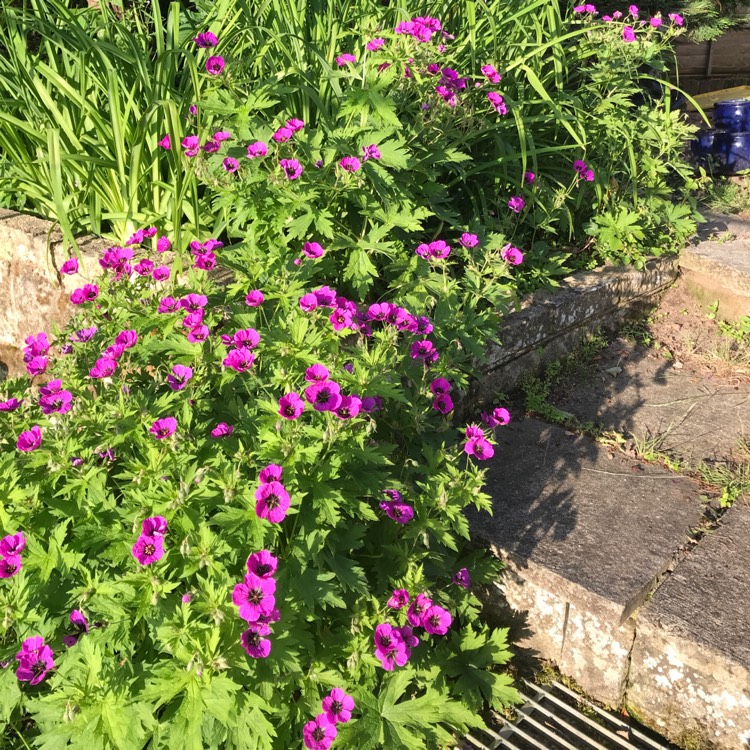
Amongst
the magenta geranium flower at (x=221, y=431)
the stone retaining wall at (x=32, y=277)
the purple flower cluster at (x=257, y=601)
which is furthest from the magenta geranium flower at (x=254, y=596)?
the stone retaining wall at (x=32, y=277)

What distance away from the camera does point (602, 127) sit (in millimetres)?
3350

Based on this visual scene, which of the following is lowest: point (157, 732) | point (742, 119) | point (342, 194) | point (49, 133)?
point (742, 119)

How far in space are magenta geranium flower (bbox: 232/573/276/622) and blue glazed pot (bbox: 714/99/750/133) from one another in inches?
218

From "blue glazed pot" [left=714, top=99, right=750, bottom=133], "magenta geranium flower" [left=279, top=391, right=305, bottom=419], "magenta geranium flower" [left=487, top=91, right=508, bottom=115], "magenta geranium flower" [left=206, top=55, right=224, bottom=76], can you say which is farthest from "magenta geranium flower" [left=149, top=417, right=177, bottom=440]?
"blue glazed pot" [left=714, top=99, right=750, bottom=133]

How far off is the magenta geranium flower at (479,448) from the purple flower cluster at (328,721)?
609mm

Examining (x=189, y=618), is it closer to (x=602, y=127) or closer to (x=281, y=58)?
(x=281, y=58)

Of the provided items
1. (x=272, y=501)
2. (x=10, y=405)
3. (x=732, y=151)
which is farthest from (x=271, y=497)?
(x=732, y=151)

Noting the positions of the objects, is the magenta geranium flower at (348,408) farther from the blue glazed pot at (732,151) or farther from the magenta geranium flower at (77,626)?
the blue glazed pot at (732,151)

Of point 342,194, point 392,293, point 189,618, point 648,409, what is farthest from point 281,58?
point 189,618

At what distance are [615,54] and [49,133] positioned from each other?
97.5 inches

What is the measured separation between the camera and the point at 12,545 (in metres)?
1.44

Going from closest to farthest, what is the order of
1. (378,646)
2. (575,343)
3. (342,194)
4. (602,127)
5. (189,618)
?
(189,618) < (378,646) < (342,194) < (575,343) < (602,127)

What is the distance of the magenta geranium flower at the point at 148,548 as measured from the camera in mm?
1350

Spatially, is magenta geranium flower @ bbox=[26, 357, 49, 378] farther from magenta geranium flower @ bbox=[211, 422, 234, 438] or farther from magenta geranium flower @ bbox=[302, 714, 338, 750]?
magenta geranium flower @ bbox=[302, 714, 338, 750]
